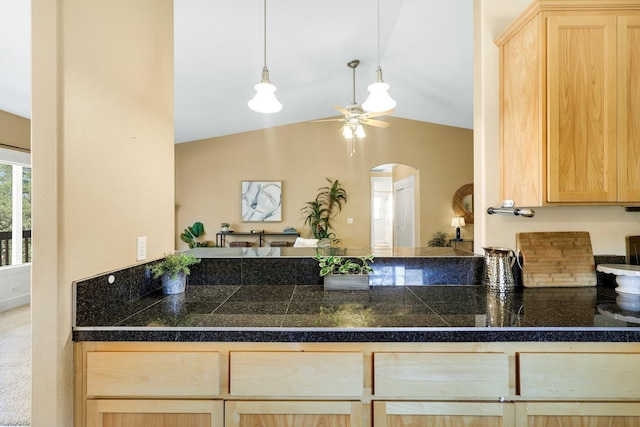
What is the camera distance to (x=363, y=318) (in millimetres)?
1124

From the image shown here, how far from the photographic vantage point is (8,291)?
3830 mm

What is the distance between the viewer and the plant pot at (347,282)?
152 cm

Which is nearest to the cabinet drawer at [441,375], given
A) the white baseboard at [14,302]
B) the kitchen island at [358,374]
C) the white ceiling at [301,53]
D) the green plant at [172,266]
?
the kitchen island at [358,374]

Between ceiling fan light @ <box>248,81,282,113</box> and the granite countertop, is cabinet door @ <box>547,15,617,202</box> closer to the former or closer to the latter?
the granite countertop

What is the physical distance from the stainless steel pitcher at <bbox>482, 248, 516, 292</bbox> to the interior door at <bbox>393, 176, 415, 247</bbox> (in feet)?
16.7

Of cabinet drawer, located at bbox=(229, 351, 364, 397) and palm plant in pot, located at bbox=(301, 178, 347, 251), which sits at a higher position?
palm plant in pot, located at bbox=(301, 178, 347, 251)

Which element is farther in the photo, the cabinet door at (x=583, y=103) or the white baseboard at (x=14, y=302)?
the white baseboard at (x=14, y=302)

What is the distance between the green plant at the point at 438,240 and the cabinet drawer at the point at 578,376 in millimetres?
5233

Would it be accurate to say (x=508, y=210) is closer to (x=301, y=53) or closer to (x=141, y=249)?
(x=141, y=249)

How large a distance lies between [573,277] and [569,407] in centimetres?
75

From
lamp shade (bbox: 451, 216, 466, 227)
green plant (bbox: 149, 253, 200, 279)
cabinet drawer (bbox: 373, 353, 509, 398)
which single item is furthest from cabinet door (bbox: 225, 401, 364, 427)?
lamp shade (bbox: 451, 216, 466, 227)

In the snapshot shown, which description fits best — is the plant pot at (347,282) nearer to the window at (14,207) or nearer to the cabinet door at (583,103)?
the cabinet door at (583,103)

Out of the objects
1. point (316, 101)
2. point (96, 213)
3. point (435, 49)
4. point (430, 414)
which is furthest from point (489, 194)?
point (316, 101)

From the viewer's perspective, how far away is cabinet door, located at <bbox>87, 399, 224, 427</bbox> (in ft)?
3.38
